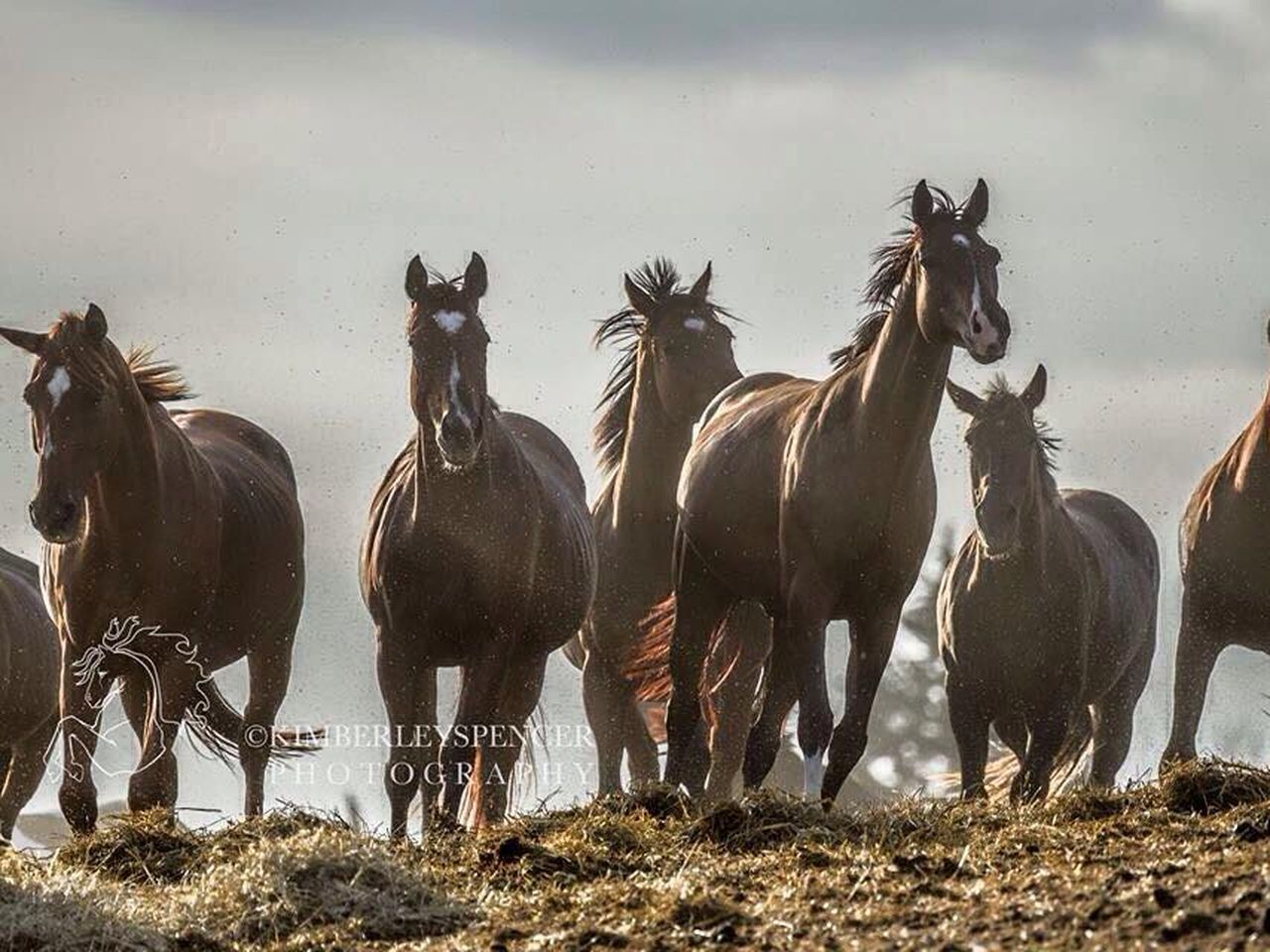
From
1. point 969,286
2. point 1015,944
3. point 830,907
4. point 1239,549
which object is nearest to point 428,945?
point 830,907

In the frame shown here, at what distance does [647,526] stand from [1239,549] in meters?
3.72

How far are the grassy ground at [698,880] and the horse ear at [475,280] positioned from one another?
7.70 feet

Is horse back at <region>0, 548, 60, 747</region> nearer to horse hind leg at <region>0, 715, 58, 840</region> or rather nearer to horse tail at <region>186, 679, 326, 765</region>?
horse hind leg at <region>0, 715, 58, 840</region>

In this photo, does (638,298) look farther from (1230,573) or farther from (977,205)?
(1230,573)

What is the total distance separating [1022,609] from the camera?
1130 cm

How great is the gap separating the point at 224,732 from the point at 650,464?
9.79 ft

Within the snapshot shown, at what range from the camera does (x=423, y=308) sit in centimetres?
1023

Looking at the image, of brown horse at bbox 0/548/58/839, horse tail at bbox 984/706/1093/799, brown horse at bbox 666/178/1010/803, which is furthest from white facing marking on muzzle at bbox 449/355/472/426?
brown horse at bbox 0/548/58/839

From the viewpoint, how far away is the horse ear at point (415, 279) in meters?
10.4

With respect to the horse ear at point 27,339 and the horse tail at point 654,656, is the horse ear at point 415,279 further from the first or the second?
the horse tail at point 654,656

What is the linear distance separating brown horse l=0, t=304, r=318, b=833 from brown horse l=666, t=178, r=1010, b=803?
2.36 m

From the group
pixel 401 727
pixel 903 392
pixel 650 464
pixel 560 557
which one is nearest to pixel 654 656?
pixel 650 464

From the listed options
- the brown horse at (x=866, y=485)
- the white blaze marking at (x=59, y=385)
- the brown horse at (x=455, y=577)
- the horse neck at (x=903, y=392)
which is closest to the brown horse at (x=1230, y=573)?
the brown horse at (x=866, y=485)

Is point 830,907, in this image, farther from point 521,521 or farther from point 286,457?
point 286,457
